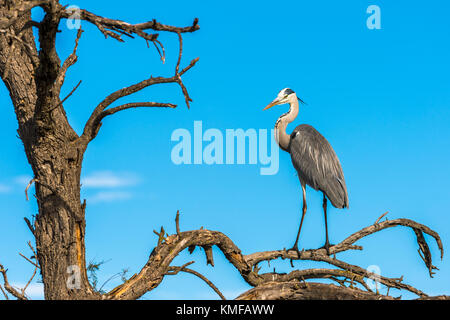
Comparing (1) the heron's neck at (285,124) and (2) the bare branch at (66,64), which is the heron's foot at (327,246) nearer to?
(1) the heron's neck at (285,124)

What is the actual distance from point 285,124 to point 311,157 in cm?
110

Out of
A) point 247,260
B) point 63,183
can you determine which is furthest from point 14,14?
point 247,260

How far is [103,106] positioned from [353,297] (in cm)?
344

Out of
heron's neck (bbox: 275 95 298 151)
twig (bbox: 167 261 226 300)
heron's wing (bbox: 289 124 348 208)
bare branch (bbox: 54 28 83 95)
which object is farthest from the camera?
heron's neck (bbox: 275 95 298 151)

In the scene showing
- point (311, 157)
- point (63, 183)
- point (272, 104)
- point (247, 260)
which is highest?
point (272, 104)

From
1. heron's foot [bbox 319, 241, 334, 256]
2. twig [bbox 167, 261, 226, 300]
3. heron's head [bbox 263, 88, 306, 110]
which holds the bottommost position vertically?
twig [bbox 167, 261, 226, 300]

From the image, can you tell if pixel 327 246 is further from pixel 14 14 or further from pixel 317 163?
pixel 14 14

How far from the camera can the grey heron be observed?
26.9ft

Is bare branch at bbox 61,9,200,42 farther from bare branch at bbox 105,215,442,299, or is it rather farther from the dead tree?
bare branch at bbox 105,215,442,299

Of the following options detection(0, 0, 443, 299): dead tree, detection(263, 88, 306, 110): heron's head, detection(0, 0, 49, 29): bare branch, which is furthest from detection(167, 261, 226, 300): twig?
detection(263, 88, 306, 110): heron's head

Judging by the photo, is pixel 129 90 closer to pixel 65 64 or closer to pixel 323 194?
pixel 65 64

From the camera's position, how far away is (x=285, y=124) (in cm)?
938

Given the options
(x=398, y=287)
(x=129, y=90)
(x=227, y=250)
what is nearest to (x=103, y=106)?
(x=129, y=90)

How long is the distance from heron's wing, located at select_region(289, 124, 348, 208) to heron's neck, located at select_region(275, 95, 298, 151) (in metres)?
0.17
